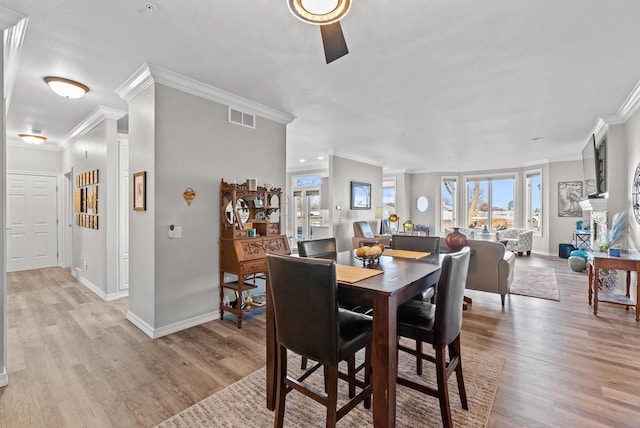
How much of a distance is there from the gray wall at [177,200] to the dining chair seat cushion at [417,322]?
7.80ft

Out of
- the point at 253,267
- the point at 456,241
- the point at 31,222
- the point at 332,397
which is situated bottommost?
the point at 332,397

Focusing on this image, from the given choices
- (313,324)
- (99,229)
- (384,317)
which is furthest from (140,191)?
(384,317)

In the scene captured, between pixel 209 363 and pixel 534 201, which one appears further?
pixel 534 201

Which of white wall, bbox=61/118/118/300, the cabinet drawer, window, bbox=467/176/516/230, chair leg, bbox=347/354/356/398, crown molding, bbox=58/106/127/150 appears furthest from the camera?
window, bbox=467/176/516/230

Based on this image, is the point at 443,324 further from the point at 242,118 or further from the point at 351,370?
the point at 242,118

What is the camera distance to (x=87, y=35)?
2.40 metres

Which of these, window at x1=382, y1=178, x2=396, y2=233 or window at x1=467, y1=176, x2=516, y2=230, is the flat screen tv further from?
window at x1=382, y1=178, x2=396, y2=233

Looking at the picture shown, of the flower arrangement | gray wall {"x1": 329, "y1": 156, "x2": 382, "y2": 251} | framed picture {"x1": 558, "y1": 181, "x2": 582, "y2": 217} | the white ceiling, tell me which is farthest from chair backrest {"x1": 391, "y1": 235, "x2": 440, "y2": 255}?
framed picture {"x1": 558, "y1": 181, "x2": 582, "y2": 217}

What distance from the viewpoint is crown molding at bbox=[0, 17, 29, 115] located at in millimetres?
2296

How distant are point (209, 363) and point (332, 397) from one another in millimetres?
1492

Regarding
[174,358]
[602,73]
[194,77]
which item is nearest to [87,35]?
[194,77]

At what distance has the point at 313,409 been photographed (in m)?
1.95

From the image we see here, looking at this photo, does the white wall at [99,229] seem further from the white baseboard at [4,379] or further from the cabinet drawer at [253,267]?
the cabinet drawer at [253,267]

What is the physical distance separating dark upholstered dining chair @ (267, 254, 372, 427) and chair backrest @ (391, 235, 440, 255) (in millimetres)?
1436
